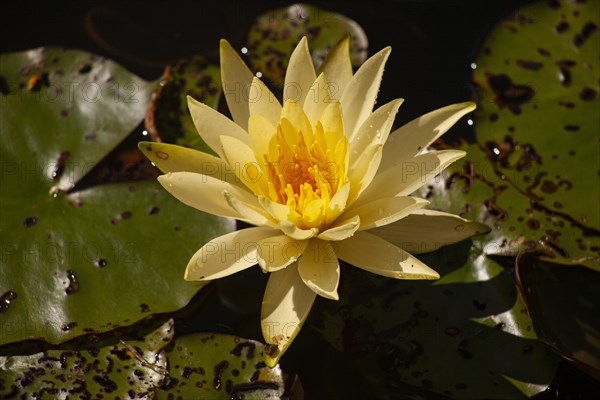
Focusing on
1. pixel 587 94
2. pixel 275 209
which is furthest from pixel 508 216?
pixel 275 209

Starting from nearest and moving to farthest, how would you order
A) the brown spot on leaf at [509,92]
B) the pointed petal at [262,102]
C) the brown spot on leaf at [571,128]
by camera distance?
1. the pointed petal at [262,102]
2. the brown spot on leaf at [571,128]
3. the brown spot on leaf at [509,92]

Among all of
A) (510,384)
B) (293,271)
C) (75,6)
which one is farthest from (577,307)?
(75,6)

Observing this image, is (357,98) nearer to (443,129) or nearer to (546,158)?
(443,129)

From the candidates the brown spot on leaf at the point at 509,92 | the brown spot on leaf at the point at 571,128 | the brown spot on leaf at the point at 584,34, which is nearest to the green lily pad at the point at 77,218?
the brown spot on leaf at the point at 509,92

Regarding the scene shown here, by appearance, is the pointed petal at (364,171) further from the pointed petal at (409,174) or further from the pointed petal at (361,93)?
the pointed petal at (361,93)

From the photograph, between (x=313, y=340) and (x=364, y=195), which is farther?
(x=313, y=340)

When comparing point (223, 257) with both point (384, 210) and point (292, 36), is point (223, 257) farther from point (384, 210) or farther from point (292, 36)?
point (292, 36)
